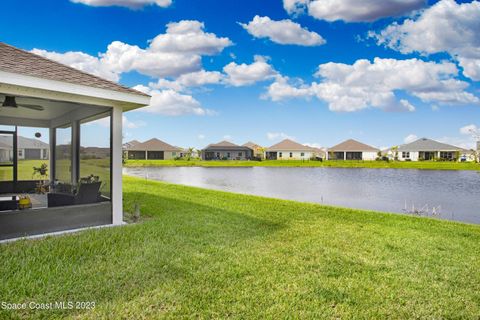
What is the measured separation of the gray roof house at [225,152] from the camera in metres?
57.2

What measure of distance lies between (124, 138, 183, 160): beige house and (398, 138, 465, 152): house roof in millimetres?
41266

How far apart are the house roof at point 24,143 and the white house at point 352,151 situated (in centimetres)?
5230

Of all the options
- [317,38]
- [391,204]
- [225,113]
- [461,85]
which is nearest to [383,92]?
[461,85]

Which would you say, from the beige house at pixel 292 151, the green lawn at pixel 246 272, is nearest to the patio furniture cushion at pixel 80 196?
the green lawn at pixel 246 272

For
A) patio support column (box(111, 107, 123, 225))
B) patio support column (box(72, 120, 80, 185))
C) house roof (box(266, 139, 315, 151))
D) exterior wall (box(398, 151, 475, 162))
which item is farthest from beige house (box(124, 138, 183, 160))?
patio support column (box(111, 107, 123, 225))

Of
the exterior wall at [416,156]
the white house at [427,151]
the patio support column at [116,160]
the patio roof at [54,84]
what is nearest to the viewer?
the patio roof at [54,84]

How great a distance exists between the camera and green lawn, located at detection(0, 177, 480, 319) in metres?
3.25

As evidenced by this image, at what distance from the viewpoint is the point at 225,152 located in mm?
57625

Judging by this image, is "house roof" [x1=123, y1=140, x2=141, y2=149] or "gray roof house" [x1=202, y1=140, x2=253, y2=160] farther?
"gray roof house" [x1=202, y1=140, x2=253, y2=160]

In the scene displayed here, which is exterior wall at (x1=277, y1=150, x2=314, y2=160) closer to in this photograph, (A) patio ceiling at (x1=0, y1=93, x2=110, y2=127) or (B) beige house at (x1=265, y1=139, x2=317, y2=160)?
(B) beige house at (x1=265, y1=139, x2=317, y2=160)

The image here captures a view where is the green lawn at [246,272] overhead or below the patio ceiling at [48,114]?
below

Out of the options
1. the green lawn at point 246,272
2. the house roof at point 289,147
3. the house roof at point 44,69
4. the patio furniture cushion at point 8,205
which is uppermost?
the house roof at point 289,147

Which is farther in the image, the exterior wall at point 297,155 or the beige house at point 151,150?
the exterior wall at point 297,155

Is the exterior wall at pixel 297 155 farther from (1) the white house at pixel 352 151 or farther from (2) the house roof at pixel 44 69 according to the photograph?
(2) the house roof at pixel 44 69
